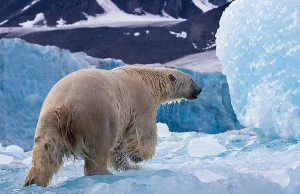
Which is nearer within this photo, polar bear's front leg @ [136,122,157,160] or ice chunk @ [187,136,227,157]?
polar bear's front leg @ [136,122,157,160]

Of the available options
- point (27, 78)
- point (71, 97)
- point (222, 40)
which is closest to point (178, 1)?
point (27, 78)

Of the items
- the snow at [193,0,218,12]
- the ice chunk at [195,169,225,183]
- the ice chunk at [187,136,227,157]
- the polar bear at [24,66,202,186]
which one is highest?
the polar bear at [24,66,202,186]

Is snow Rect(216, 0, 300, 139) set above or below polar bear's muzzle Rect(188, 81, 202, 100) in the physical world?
below

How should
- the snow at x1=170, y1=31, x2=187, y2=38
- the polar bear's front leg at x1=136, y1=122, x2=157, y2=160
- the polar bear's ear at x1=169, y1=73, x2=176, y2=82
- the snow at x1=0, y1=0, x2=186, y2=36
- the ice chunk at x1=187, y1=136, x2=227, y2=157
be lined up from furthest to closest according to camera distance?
the snow at x1=0, y1=0, x2=186, y2=36
the snow at x1=170, y1=31, x2=187, y2=38
the ice chunk at x1=187, y1=136, x2=227, y2=157
the polar bear's ear at x1=169, y1=73, x2=176, y2=82
the polar bear's front leg at x1=136, y1=122, x2=157, y2=160

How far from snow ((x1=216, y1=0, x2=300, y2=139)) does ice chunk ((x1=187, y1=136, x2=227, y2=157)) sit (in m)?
1.05

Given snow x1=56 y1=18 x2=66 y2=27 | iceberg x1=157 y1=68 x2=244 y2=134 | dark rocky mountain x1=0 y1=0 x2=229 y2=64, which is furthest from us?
snow x1=56 y1=18 x2=66 y2=27

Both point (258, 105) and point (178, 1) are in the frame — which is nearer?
point (258, 105)

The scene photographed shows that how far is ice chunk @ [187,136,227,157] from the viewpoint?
6121 mm

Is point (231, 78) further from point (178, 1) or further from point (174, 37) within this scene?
point (178, 1)

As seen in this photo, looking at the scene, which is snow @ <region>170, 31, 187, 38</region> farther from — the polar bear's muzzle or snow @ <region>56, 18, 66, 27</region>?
the polar bear's muzzle

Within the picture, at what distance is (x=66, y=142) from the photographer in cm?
289

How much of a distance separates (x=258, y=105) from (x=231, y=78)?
889 mm

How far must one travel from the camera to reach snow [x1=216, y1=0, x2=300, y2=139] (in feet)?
21.8

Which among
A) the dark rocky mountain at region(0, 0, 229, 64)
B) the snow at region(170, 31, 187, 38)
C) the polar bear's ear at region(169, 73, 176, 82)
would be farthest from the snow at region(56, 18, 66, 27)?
the polar bear's ear at region(169, 73, 176, 82)
